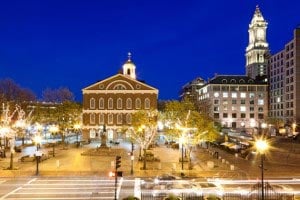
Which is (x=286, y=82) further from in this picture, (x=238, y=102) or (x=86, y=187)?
(x=86, y=187)

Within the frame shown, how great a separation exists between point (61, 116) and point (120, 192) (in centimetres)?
5623

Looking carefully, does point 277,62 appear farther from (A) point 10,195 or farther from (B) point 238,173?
(A) point 10,195

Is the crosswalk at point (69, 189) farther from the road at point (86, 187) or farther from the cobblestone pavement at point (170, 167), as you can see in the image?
the cobblestone pavement at point (170, 167)

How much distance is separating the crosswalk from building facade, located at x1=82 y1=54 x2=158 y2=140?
6256cm

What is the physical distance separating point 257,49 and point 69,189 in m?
147

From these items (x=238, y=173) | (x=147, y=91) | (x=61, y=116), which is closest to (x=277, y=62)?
(x=147, y=91)

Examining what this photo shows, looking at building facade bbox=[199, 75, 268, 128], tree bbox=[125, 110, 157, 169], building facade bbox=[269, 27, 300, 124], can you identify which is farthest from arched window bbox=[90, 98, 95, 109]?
building facade bbox=[199, 75, 268, 128]

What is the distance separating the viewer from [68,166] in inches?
1987

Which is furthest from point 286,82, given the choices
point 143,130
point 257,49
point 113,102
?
point 143,130

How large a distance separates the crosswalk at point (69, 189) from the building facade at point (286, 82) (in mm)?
88249

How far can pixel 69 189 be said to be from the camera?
115ft

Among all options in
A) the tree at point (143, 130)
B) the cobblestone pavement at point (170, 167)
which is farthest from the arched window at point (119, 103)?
the cobblestone pavement at point (170, 167)

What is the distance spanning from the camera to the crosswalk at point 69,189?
105 ft

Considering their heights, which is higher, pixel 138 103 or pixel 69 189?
pixel 138 103
